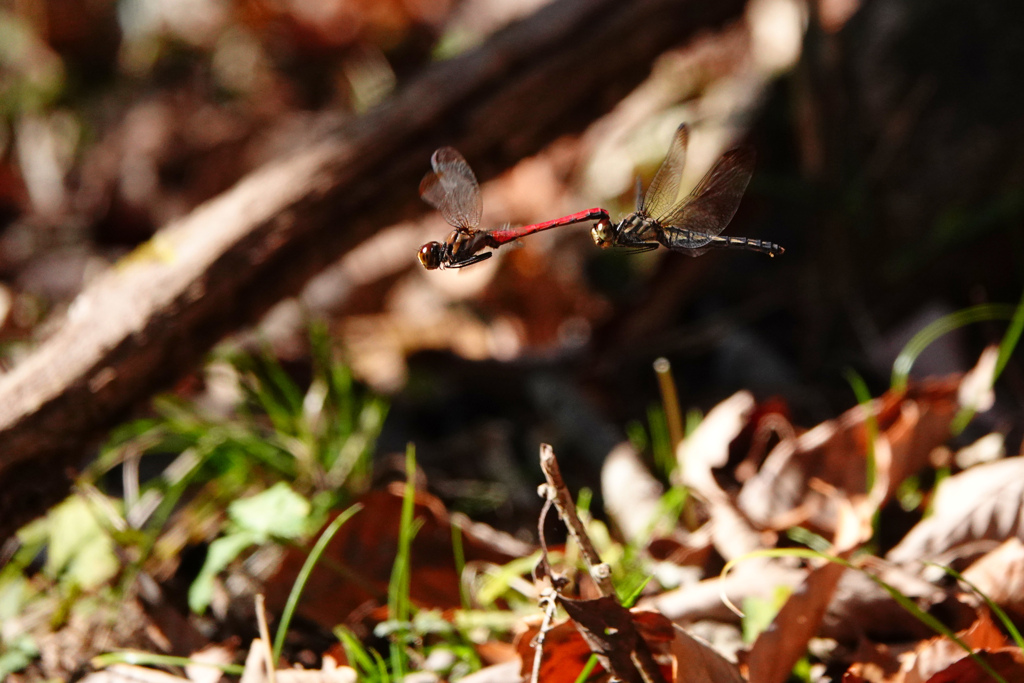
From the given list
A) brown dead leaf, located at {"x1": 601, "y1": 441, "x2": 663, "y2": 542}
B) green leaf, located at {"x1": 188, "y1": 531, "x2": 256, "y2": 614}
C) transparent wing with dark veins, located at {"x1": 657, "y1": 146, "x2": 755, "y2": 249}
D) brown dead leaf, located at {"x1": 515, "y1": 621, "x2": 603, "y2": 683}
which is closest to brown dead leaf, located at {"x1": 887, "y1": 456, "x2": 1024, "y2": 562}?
brown dead leaf, located at {"x1": 601, "y1": 441, "x2": 663, "y2": 542}

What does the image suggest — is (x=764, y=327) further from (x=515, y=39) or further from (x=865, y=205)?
(x=515, y=39)

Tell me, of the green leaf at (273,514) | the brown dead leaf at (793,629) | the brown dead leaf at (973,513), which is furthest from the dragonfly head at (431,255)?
the brown dead leaf at (973,513)

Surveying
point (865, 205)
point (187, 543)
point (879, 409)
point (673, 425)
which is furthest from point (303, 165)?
point (865, 205)

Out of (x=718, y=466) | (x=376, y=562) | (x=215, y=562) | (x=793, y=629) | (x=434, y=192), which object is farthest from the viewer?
(x=718, y=466)

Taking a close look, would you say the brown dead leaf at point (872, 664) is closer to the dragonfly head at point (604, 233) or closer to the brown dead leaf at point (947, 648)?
the brown dead leaf at point (947, 648)

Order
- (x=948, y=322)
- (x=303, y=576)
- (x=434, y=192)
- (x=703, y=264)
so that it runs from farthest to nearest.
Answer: (x=703, y=264), (x=948, y=322), (x=303, y=576), (x=434, y=192)

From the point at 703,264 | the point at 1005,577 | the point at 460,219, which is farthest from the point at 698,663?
the point at 703,264

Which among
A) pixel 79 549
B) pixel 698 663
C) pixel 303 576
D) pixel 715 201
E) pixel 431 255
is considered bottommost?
pixel 698 663

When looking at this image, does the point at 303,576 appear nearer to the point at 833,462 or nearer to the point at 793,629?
the point at 793,629
